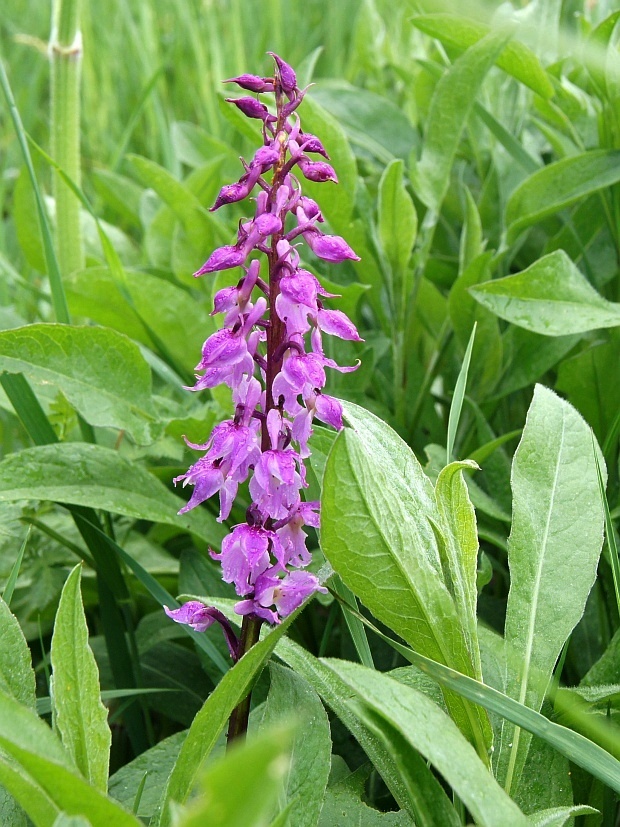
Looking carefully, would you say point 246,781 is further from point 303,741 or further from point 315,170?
point 315,170

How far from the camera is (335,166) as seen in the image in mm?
1952

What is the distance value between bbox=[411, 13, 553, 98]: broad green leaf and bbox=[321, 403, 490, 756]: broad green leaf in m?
1.12

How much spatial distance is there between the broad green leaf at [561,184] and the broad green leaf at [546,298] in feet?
0.84

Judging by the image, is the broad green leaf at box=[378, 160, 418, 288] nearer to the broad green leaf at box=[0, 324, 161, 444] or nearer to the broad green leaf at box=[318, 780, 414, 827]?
the broad green leaf at box=[0, 324, 161, 444]

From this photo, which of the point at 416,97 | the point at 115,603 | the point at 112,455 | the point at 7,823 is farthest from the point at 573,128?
the point at 7,823

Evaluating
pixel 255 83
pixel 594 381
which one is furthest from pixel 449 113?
pixel 255 83

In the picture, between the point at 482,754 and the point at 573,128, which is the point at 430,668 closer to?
the point at 482,754

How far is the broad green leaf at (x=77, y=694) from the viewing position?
107 cm

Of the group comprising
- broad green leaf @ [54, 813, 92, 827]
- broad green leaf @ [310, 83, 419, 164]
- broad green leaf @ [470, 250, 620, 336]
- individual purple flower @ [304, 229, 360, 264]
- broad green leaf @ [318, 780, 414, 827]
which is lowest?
broad green leaf @ [318, 780, 414, 827]

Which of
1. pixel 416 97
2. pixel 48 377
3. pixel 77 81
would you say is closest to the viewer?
pixel 48 377

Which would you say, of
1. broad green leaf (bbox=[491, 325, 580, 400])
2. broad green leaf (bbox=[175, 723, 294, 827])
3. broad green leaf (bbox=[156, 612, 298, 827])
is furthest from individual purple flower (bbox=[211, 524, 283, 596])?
broad green leaf (bbox=[491, 325, 580, 400])

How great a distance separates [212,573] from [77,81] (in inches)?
53.0

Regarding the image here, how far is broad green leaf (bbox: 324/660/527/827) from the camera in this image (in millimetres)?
905

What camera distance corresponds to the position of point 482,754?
1129 millimetres
